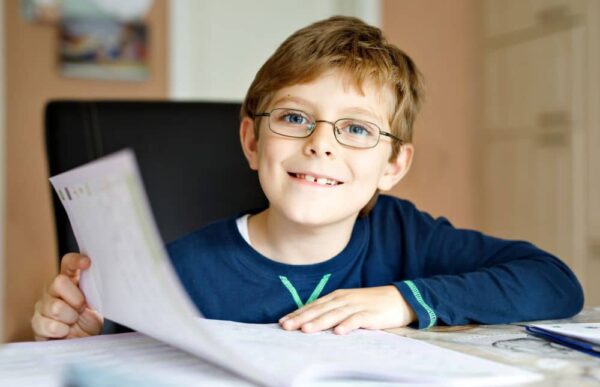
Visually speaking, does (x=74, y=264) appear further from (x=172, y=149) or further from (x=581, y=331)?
(x=172, y=149)

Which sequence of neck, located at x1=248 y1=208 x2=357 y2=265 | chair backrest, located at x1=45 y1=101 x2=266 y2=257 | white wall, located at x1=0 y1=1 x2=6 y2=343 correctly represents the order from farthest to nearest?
1. white wall, located at x1=0 y1=1 x2=6 y2=343
2. chair backrest, located at x1=45 y1=101 x2=266 y2=257
3. neck, located at x1=248 y1=208 x2=357 y2=265

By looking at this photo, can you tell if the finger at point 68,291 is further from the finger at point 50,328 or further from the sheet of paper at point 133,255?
the sheet of paper at point 133,255

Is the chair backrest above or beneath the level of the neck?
above

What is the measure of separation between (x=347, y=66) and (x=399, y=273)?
375 mm

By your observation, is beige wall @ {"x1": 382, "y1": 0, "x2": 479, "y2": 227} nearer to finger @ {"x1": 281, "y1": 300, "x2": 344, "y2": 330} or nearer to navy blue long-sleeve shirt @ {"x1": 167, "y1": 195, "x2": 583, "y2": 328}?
navy blue long-sleeve shirt @ {"x1": 167, "y1": 195, "x2": 583, "y2": 328}

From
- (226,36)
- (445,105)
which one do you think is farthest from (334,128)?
(445,105)

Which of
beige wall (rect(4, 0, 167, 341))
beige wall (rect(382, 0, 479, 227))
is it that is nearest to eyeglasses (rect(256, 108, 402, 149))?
beige wall (rect(4, 0, 167, 341))

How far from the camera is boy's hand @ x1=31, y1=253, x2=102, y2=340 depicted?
896 mm

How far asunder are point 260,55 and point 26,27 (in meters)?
1.01

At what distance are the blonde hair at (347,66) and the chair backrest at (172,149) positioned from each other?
227mm

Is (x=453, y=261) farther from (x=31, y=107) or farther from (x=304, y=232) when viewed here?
(x=31, y=107)

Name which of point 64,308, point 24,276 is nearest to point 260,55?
point 24,276

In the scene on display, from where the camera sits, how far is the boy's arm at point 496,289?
3.10ft

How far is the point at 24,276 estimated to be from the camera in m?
2.88
